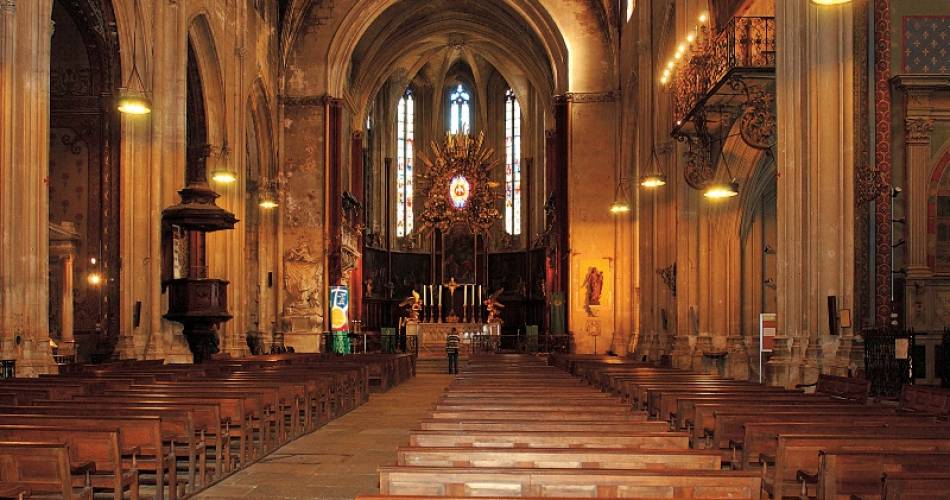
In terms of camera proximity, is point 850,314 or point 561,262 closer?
point 850,314

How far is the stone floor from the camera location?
27.5 ft

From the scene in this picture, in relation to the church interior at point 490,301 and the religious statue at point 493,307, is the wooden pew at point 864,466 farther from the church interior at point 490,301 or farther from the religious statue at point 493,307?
the religious statue at point 493,307

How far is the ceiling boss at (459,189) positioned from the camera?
46344 mm

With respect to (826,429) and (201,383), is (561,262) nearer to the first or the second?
(201,383)

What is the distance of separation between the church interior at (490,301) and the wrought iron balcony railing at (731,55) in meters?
0.10

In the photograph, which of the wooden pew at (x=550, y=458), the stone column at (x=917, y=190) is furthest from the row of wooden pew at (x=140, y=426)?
the stone column at (x=917, y=190)

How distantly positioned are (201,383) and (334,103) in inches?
888

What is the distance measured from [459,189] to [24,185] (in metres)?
33.1

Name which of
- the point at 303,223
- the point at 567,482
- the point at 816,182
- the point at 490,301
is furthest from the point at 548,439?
the point at 490,301

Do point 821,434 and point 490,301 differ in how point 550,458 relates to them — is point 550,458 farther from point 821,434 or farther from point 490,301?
point 490,301

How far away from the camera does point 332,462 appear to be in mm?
10242

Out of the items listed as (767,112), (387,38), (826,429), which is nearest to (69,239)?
(767,112)

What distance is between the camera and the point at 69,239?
19.5 metres

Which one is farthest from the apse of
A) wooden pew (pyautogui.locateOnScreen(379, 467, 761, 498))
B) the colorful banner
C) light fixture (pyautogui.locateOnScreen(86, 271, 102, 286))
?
wooden pew (pyautogui.locateOnScreen(379, 467, 761, 498))
